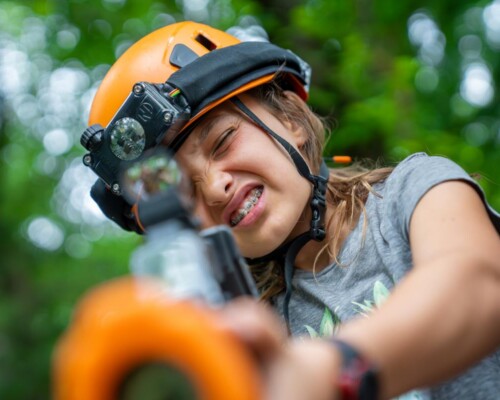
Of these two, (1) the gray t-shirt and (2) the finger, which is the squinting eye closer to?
(1) the gray t-shirt

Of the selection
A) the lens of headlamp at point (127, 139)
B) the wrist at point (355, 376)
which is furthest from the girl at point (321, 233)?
the lens of headlamp at point (127, 139)

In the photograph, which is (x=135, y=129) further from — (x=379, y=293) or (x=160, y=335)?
(x=160, y=335)

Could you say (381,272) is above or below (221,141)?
below

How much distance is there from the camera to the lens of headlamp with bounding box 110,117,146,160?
9.98ft

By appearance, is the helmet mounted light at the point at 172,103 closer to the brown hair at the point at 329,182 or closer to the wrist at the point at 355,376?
the brown hair at the point at 329,182

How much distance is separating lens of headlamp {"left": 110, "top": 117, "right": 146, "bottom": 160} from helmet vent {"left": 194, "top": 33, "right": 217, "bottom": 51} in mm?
701

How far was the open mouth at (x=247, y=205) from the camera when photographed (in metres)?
2.79

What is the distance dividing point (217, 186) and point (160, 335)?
5.92 ft

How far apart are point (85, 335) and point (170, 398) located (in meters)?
0.16

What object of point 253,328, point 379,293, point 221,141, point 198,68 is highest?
point 253,328

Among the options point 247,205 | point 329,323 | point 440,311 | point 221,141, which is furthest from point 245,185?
point 440,311

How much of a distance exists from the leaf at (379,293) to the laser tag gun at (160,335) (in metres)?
1.38

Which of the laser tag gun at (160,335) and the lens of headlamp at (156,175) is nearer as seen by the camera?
the laser tag gun at (160,335)

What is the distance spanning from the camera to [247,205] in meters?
2.79
